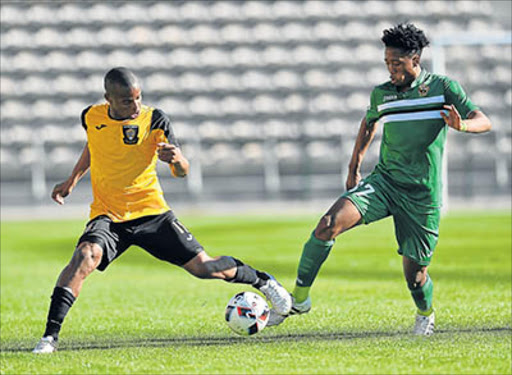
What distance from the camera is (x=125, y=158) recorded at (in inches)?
232

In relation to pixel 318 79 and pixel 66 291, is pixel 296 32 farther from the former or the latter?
pixel 66 291

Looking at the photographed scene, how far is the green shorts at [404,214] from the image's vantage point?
19.6ft

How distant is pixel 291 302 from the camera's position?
20.2 ft

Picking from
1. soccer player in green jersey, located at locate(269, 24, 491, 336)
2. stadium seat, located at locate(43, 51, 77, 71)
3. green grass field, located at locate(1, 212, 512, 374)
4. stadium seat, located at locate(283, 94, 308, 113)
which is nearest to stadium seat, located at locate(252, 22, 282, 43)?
stadium seat, located at locate(283, 94, 308, 113)

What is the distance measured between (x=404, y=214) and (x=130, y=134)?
1.78 m

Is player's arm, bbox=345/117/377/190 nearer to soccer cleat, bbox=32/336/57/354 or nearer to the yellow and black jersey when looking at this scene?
the yellow and black jersey

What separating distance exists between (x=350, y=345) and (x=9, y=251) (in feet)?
35.2

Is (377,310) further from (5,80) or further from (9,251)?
(5,80)

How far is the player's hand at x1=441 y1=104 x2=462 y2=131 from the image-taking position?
5.55 meters

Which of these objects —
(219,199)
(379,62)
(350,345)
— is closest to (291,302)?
(350,345)

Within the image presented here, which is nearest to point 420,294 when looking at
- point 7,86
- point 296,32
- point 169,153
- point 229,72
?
point 169,153

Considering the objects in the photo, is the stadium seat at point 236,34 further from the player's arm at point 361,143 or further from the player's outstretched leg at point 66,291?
the player's outstretched leg at point 66,291

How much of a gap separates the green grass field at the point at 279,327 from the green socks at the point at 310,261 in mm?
280

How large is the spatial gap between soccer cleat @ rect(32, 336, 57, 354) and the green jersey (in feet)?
7.56
